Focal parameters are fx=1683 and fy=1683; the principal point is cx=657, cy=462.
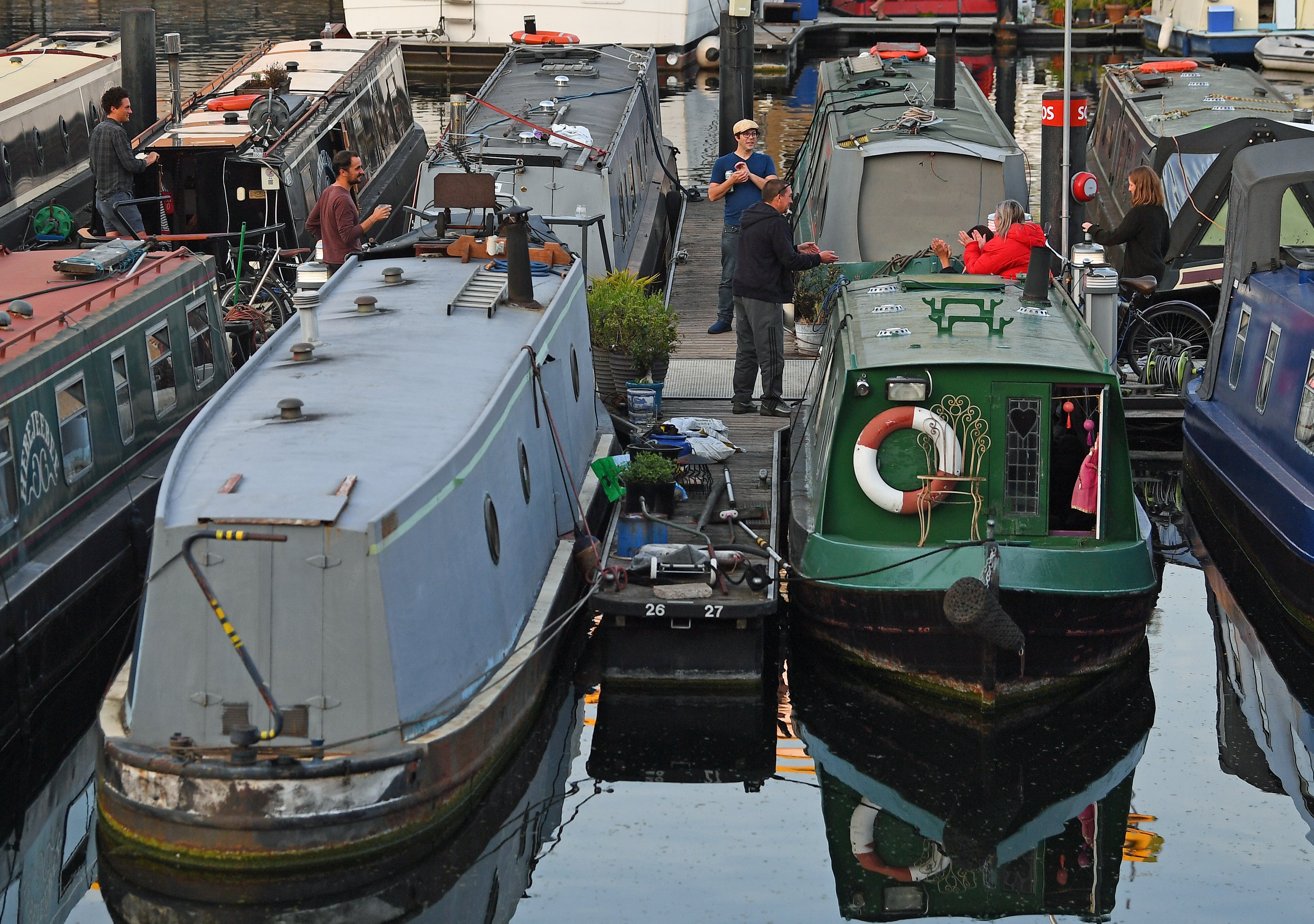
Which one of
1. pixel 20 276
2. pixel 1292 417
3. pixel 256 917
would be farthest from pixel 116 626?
pixel 1292 417

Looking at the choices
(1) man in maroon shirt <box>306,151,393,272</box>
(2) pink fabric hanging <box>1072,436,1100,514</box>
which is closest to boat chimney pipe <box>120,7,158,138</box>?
(1) man in maroon shirt <box>306,151,393,272</box>

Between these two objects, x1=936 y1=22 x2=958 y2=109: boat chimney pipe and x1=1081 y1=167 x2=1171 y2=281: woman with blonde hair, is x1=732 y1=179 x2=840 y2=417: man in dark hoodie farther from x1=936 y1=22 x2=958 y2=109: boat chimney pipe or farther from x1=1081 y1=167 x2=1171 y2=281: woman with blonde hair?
x1=936 y1=22 x2=958 y2=109: boat chimney pipe

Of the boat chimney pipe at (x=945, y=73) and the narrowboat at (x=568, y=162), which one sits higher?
the boat chimney pipe at (x=945, y=73)

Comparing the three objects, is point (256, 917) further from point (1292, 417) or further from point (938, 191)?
point (938, 191)

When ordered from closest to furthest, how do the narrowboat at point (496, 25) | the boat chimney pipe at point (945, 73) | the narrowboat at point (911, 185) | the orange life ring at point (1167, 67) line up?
the narrowboat at point (911, 185)
the boat chimney pipe at point (945, 73)
the orange life ring at point (1167, 67)
the narrowboat at point (496, 25)

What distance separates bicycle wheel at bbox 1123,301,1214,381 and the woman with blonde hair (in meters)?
0.39

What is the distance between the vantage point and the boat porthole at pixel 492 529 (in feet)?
32.0

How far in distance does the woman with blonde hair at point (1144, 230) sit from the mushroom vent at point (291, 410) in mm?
9509

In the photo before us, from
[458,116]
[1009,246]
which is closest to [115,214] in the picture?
[458,116]

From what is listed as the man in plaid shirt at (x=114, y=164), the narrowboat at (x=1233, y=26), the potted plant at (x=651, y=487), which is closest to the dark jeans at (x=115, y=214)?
the man in plaid shirt at (x=114, y=164)

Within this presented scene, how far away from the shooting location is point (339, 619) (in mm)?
8344

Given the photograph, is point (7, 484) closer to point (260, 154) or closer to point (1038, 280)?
point (1038, 280)

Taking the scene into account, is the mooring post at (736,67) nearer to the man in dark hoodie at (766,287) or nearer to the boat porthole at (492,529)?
the man in dark hoodie at (766,287)

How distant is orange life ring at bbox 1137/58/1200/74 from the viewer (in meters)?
24.5
